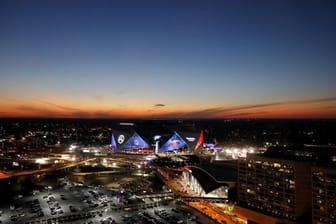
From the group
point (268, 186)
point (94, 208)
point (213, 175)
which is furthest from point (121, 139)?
point (268, 186)

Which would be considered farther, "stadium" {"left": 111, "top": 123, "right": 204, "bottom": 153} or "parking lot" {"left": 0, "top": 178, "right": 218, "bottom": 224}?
"stadium" {"left": 111, "top": 123, "right": 204, "bottom": 153}

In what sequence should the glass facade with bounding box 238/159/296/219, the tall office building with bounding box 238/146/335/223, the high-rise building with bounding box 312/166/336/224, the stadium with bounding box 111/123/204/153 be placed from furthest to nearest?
the stadium with bounding box 111/123/204/153 < the glass facade with bounding box 238/159/296/219 < the tall office building with bounding box 238/146/335/223 < the high-rise building with bounding box 312/166/336/224

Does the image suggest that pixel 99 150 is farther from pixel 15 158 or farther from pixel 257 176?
pixel 257 176

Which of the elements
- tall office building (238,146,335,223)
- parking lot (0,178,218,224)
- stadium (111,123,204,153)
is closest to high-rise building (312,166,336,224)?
tall office building (238,146,335,223)

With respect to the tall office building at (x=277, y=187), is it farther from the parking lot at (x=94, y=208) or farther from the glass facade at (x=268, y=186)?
the parking lot at (x=94, y=208)

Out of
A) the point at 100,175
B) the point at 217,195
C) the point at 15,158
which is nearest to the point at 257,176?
the point at 217,195

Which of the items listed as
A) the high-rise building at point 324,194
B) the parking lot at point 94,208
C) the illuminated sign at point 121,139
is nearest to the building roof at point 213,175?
the parking lot at point 94,208

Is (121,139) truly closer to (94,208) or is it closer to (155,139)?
(155,139)

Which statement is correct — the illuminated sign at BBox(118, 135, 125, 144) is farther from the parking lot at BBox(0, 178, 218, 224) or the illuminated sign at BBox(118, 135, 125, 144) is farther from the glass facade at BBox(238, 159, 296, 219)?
the glass facade at BBox(238, 159, 296, 219)
